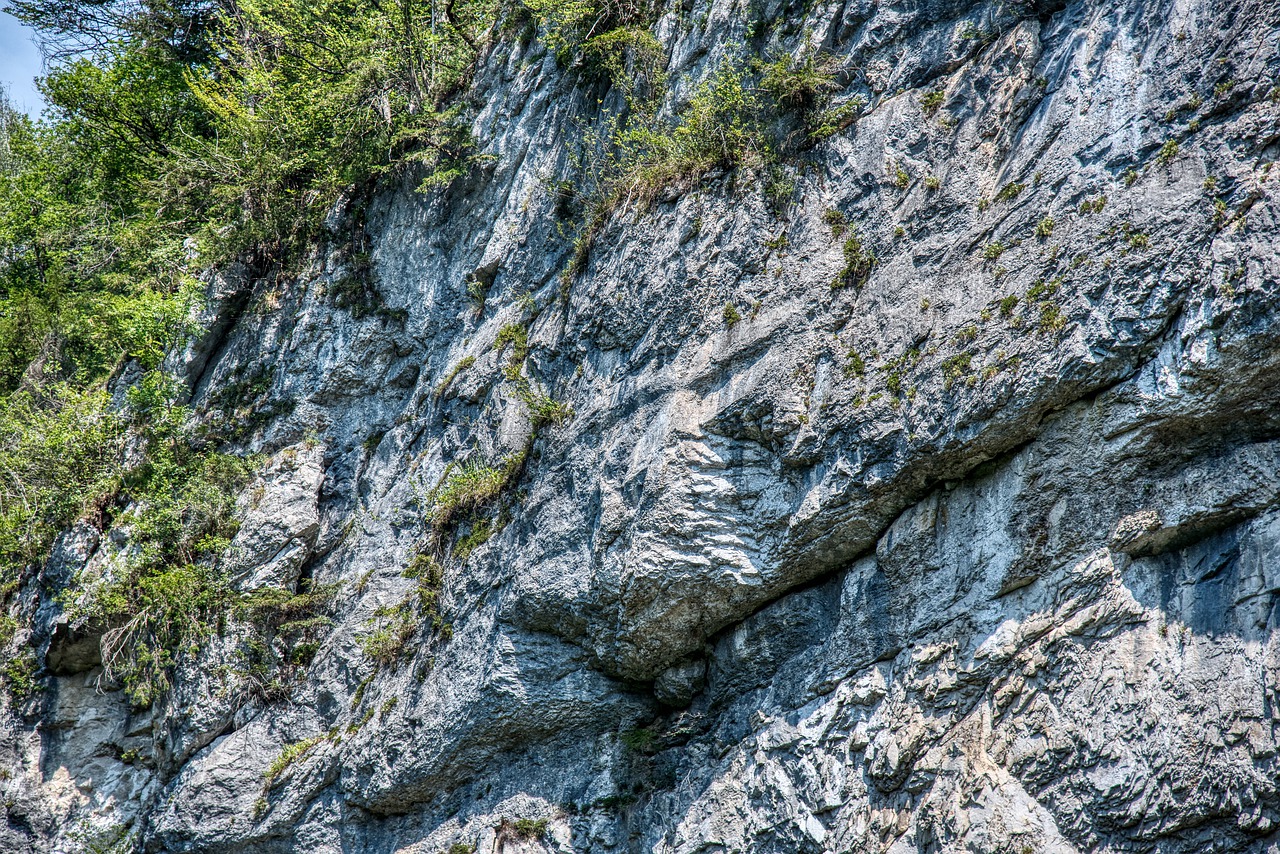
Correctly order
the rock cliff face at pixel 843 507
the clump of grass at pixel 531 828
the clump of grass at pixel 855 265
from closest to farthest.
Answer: the rock cliff face at pixel 843 507 < the clump of grass at pixel 855 265 < the clump of grass at pixel 531 828

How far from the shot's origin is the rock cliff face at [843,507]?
17.3 ft

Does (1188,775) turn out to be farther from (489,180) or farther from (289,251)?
(289,251)

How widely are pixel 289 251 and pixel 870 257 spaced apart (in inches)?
380

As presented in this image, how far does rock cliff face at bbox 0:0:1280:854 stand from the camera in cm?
527

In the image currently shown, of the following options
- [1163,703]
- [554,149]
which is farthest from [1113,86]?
[554,149]

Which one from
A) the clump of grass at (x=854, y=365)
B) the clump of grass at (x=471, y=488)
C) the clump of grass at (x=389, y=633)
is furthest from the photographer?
the clump of grass at (x=389, y=633)

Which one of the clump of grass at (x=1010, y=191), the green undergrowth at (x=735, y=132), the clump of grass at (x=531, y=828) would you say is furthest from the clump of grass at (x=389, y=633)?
the clump of grass at (x=1010, y=191)

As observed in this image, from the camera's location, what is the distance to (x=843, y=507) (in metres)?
6.65

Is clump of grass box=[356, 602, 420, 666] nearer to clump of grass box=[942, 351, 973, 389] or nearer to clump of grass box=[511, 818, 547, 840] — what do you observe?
clump of grass box=[511, 818, 547, 840]

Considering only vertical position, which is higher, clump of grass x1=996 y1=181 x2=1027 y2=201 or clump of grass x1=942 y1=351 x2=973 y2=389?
clump of grass x1=996 y1=181 x2=1027 y2=201

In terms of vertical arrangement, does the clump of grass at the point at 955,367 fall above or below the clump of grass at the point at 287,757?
above

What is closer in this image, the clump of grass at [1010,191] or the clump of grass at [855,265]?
the clump of grass at [1010,191]

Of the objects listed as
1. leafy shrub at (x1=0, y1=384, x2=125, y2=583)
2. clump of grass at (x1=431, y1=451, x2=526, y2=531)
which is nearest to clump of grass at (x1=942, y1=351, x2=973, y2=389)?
clump of grass at (x1=431, y1=451, x2=526, y2=531)

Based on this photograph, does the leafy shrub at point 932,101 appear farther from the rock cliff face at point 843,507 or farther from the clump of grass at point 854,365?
the clump of grass at point 854,365
